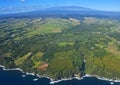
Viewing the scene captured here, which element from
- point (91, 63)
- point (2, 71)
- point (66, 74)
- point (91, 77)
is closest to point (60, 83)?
point (66, 74)

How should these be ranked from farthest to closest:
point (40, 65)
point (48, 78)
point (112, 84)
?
point (40, 65), point (48, 78), point (112, 84)

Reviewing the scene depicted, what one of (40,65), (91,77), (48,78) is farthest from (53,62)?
(91,77)

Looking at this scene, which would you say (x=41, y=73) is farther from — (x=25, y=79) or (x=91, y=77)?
(x=91, y=77)

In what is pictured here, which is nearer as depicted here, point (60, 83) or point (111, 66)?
point (60, 83)

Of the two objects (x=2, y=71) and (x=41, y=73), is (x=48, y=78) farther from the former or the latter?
(x=2, y=71)

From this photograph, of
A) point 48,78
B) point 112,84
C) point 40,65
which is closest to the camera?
point 112,84

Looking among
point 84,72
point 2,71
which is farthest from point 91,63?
point 2,71

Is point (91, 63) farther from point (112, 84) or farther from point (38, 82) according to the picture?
point (38, 82)

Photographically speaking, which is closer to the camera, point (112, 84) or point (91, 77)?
point (112, 84)
